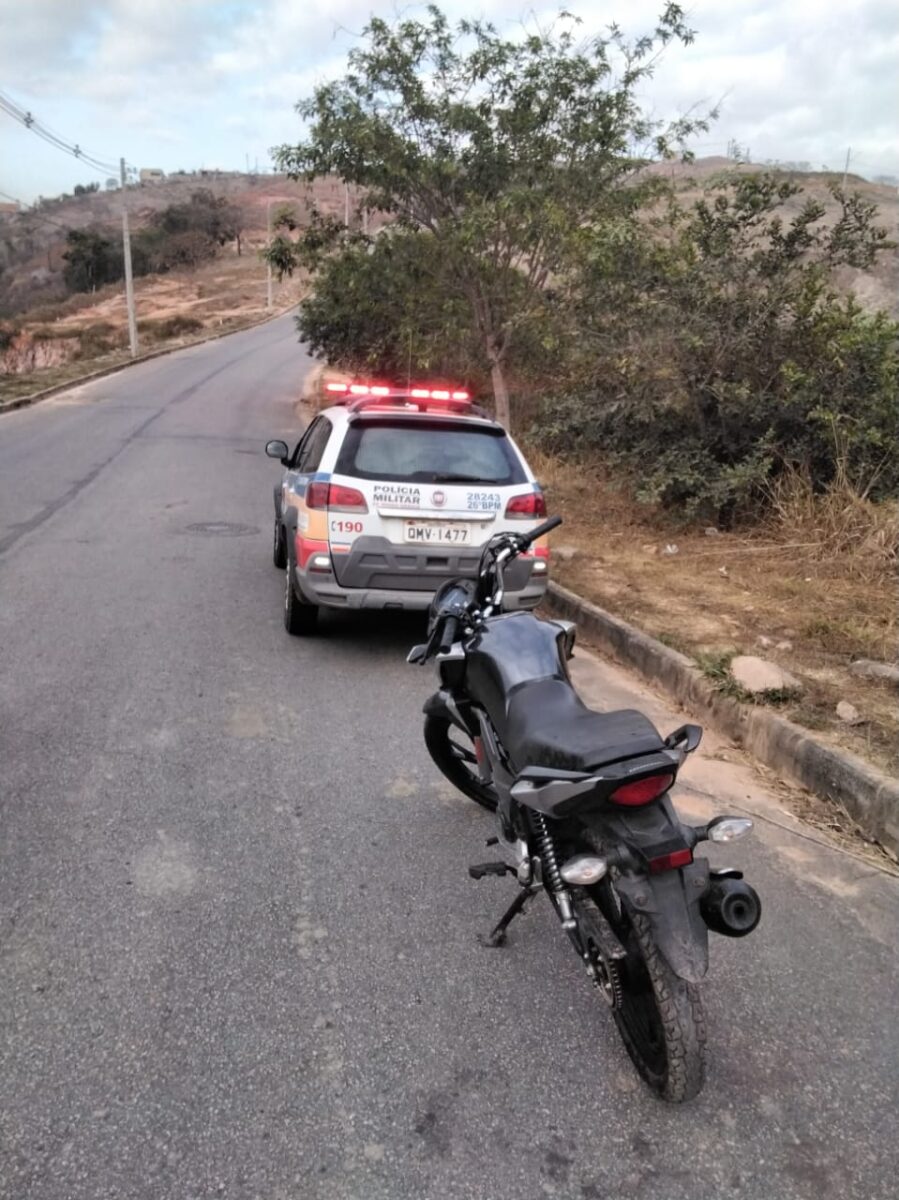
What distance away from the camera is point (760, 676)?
5.21 m

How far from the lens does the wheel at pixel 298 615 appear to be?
647 cm

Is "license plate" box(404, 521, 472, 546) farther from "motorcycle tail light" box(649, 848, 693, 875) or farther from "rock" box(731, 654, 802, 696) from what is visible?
"motorcycle tail light" box(649, 848, 693, 875)

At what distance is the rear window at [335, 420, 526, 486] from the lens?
6039 mm

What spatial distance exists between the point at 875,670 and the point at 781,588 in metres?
1.85

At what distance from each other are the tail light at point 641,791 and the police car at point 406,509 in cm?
359

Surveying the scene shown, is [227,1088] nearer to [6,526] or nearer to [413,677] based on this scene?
[413,677]

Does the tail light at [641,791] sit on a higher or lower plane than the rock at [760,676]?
higher

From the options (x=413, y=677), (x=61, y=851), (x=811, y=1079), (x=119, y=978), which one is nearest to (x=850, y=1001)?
(x=811, y=1079)

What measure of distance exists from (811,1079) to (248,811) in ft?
7.86

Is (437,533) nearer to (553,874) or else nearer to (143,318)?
(553,874)

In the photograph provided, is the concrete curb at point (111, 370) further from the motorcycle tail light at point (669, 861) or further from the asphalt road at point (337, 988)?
the motorcycle tail light at point (669, 861)

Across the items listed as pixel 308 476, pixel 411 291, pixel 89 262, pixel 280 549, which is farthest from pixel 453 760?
pixel 89 262

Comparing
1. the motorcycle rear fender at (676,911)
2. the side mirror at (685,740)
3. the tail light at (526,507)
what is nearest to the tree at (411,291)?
the tail light at (526,507)

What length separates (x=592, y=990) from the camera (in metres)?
3.01
